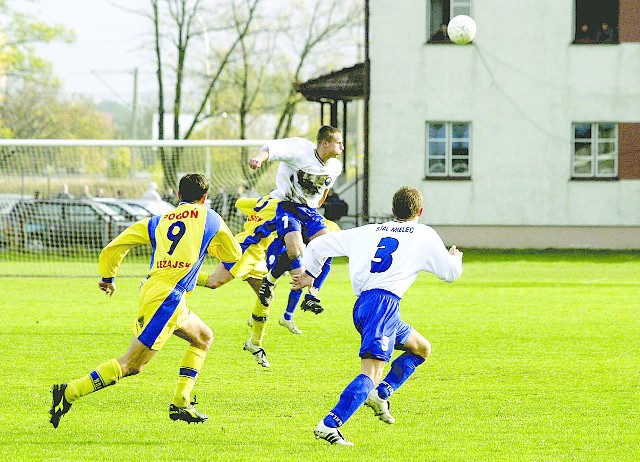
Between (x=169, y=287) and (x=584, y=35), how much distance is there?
25992 millimetres

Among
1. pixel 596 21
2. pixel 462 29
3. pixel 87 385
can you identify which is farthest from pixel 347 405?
pixel 596 21

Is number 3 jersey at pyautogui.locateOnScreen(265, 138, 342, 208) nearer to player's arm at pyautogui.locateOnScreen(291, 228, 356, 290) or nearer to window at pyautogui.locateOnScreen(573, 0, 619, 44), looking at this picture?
player's arm at pyautogui.locateOnScreen(291, 228, 356, 290)

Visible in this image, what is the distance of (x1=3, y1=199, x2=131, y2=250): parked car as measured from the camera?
2522 cm

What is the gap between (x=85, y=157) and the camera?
2764 centimetres

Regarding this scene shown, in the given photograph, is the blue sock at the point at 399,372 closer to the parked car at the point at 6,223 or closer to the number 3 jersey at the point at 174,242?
the number 3 jersey at the point at 174,242

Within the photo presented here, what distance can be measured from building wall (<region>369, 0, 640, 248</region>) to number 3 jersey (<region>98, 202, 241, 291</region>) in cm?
2328

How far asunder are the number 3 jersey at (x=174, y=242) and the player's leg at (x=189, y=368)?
0.30 m

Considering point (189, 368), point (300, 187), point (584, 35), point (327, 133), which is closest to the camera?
point (189, 368)

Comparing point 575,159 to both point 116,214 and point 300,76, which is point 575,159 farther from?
point 300,76

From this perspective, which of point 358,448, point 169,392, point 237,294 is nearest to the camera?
point 358,448

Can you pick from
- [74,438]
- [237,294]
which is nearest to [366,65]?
[237,294]

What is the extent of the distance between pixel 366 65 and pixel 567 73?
5.50 metres

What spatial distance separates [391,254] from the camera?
7.66m

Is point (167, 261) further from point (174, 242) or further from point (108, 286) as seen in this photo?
point (108, 286)
